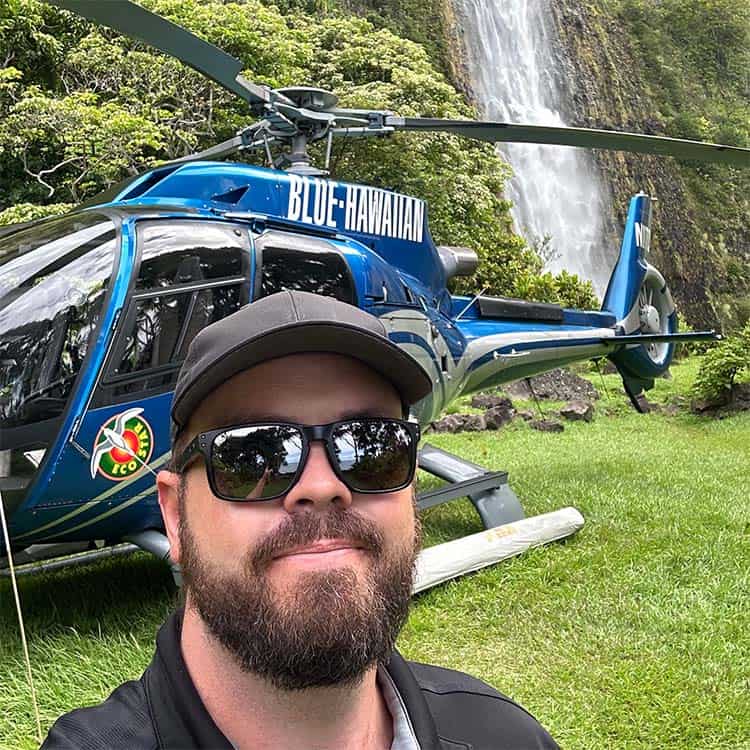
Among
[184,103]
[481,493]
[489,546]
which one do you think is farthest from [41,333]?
[184,103]

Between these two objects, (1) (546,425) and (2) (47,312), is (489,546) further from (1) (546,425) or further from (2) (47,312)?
(1) (546,425)

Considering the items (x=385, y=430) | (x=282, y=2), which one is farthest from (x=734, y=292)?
(x=385, y=430)

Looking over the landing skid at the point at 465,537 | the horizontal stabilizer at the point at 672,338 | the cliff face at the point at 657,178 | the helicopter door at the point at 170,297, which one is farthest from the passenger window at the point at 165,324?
the cliff face at the point at 657,178

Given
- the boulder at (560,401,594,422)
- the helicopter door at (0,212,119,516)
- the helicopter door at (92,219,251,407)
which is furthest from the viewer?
the boulder at (560,401,594,422)

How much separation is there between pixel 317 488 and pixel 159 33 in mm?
2975

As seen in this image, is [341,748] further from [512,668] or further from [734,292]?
[734,292]

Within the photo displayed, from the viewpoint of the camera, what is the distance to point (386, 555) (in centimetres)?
113

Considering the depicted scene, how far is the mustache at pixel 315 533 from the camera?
3.49 ft

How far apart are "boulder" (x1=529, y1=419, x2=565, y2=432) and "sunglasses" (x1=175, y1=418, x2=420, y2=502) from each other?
10718mm

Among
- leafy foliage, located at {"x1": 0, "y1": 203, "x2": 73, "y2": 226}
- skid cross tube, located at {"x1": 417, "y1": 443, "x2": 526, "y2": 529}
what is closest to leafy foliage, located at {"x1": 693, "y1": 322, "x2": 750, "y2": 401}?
skid cross tube, located at {"x1": 417, "y1": 443, "x2": 526, "y2": 529}

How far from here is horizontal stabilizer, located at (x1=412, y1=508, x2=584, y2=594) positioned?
426cm

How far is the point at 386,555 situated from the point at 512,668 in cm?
251

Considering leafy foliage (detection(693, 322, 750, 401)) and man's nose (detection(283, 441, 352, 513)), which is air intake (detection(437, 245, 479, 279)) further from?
leafy foliage (detection(693, 322, 750, 401))

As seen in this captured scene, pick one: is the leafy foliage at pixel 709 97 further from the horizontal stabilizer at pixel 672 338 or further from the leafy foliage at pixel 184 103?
the horizontal stabilizer at pixel 672 338
